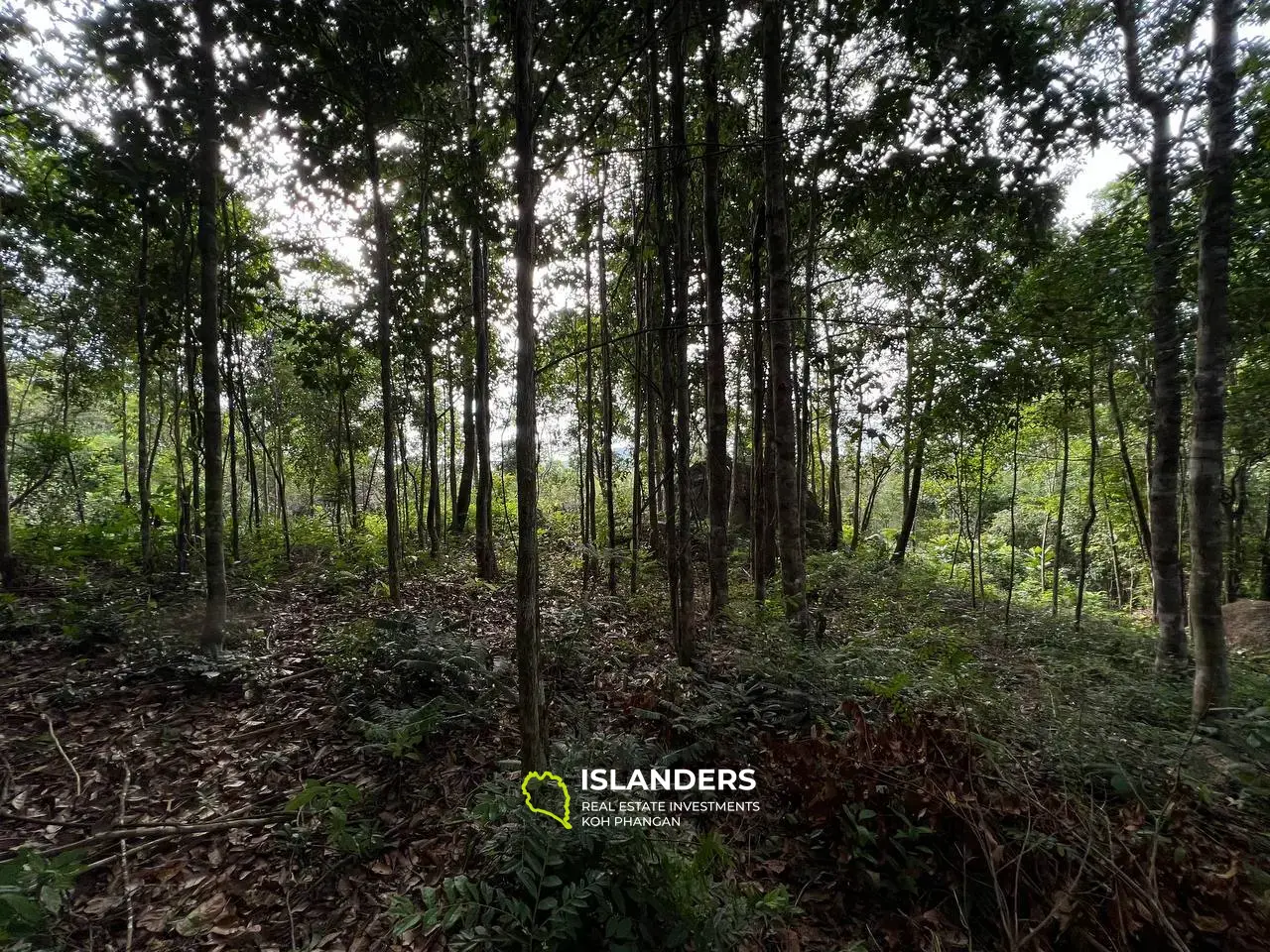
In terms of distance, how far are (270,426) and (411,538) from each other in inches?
258

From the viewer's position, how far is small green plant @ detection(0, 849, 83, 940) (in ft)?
6.53

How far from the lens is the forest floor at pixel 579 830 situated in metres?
2.38

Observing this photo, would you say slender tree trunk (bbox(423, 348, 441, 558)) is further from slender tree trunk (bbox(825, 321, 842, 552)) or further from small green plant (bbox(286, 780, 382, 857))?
slender tree trunk (bbox(825, 321, 842, 552))

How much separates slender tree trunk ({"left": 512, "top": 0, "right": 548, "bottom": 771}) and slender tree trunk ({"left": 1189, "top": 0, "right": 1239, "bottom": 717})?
19.5 feet

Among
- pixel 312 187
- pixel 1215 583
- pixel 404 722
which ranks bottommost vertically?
pixel 404 722

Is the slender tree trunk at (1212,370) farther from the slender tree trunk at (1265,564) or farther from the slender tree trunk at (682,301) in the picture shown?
the slender tree trunk at (1265,564)

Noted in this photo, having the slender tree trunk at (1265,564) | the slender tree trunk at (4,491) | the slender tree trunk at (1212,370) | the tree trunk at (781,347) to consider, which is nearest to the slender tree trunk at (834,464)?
the tree trunk at (781,347)

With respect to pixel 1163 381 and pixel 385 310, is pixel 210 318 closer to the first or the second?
pixel 385 310

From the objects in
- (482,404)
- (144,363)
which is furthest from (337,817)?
(144,363)

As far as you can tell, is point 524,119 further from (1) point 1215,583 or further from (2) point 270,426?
(2) point 270,426

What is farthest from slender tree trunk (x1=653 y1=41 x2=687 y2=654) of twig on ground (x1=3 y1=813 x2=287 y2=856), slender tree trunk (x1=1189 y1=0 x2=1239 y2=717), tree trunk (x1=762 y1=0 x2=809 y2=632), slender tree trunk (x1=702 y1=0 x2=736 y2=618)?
slender tree trunk (x1=1189 y1=0 x2=1239 y2=717)

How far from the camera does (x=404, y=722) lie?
3.81 metres

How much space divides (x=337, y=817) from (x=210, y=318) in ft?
15.2

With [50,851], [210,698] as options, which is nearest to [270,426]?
[210,698]
